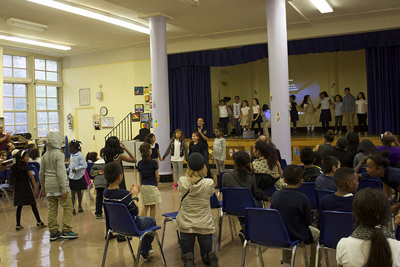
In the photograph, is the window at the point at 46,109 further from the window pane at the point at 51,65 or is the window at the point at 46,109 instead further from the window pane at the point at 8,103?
the window pane at the point at 8,103

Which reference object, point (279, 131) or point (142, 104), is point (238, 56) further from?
point (279, 131)

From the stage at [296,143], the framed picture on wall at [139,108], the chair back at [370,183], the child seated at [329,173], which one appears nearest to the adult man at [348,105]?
the stage at [296,143]

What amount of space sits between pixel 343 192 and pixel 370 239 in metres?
1.23

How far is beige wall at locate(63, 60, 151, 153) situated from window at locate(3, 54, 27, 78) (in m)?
1.69

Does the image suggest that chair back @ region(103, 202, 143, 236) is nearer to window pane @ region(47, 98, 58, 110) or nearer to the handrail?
the handrail

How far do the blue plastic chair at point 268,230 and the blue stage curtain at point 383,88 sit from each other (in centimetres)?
887

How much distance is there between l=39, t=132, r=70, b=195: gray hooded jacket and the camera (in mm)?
5062

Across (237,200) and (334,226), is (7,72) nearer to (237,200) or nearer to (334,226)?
(237,200)

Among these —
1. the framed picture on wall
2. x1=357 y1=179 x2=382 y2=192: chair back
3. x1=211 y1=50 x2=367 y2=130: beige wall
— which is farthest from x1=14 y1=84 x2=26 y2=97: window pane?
x1=357 y1=179 x2=382 y2=192: chair back

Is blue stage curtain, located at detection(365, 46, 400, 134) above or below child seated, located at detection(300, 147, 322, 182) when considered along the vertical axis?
above

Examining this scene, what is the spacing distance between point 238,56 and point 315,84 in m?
4.04

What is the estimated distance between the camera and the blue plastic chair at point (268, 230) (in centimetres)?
324

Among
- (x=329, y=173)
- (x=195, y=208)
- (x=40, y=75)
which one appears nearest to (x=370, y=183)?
(x=329, y=173)

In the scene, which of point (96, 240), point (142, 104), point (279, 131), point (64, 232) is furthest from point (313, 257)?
point (142, 104)
